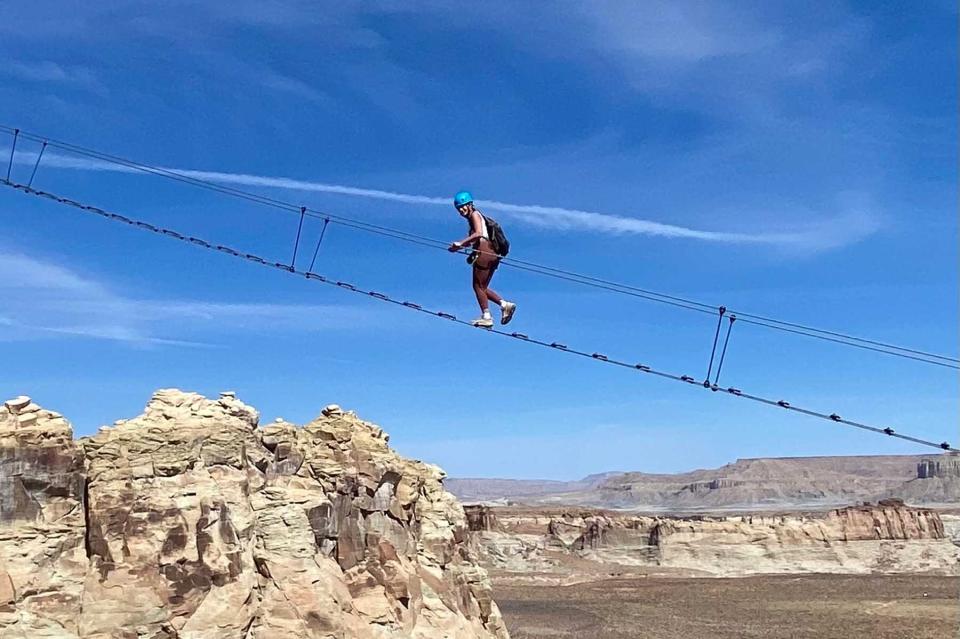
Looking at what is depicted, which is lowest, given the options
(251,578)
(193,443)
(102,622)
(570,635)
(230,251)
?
(570,635)

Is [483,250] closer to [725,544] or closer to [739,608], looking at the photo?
[739,608]

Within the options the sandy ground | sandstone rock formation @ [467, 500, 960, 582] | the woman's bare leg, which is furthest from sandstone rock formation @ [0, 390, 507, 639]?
sandstone rock formation @ [467, 500, 960, 582]

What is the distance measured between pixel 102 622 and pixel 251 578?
3.17m

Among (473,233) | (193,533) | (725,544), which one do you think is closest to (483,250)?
(473,233)

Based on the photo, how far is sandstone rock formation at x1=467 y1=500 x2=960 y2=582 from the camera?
104875 mm

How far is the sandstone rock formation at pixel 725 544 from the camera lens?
344 ft

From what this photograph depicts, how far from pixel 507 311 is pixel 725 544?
334 feet

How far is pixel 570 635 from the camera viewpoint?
57.5 m

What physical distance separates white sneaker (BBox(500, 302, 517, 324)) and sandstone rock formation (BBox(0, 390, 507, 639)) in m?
8.30

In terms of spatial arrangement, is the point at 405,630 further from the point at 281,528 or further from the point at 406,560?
the point at 281,528

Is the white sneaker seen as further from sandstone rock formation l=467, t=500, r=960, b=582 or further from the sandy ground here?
sandstone rock formation l=467, t=500, r=960, b=582

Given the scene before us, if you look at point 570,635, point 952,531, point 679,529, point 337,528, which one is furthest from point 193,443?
point 952,531

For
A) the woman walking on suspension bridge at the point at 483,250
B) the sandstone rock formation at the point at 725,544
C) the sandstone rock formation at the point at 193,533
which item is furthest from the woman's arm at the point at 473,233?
the sandstone rock formation at the point at 725,544

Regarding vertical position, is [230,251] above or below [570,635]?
above
